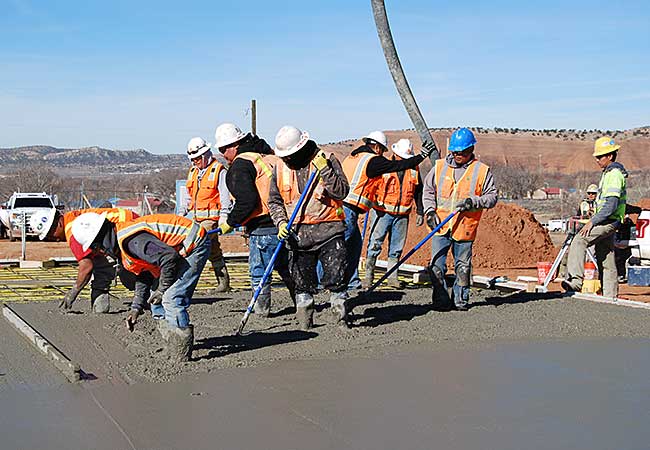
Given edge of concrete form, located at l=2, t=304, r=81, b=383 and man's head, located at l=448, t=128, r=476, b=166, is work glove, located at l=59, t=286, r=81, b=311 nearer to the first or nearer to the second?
edge of concrete form, located at l=2, t=304, r=81, b=383

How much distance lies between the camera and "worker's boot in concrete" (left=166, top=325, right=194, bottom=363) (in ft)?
24.4

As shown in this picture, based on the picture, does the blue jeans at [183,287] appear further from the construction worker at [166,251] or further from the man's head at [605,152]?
the man's head at [605,152]

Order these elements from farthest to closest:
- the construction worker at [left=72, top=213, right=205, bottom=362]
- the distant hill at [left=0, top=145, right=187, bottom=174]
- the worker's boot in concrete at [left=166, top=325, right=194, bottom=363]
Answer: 1. the distant hill at [left=0, top=145, right=187, bottom=174]
2. the worker's boot in concrete at [left=166, top=325, right=194, bottom=363]
3. the construction worker at [left=72, top=213, right=205, bottom=362]

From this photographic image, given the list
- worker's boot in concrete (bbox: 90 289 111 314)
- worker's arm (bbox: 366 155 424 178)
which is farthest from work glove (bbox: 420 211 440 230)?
worker's boot in concrete (bbox: 90 289 111 314)

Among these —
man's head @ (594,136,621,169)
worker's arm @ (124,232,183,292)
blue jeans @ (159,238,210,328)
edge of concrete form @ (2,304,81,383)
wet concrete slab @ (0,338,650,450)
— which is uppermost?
man's head @ (594,136,621,169)

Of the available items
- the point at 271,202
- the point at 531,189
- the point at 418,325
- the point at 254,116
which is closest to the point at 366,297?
the point at 418,325

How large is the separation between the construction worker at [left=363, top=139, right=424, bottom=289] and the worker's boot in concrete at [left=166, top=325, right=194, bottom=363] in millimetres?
4842

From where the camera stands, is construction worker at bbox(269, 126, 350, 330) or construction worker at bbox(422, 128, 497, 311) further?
construction worker at bbox(422, 128, 497, 311)

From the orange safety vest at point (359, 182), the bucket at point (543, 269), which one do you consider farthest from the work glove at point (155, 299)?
the bucket at point (543, 269)

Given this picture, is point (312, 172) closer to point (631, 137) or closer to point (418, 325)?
point (418, 325)

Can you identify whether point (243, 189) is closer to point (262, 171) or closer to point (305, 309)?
point (262, 171)

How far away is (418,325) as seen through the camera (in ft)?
30.4

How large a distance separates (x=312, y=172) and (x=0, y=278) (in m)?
7.66

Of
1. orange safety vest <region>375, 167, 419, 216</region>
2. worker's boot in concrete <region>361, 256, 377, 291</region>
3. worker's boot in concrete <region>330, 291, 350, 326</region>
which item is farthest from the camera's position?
worker's boot in concrete <region>361, 256, 377, 291</region>
